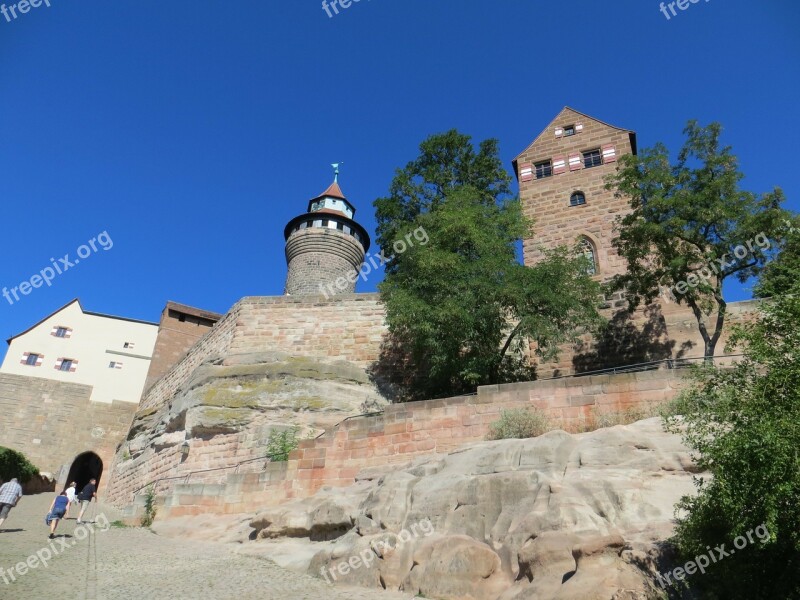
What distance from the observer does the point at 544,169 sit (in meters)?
21.4

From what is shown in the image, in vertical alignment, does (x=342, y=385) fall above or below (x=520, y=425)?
above

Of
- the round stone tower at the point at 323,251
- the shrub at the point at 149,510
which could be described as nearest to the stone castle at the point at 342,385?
the shrub at the point at 149,510

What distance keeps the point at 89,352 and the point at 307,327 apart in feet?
62.3

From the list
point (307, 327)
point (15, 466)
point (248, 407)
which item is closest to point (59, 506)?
point (248, 407)

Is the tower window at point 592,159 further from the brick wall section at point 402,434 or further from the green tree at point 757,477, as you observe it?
the green tree at point 757,477

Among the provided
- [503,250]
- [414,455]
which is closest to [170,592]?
[414,455]

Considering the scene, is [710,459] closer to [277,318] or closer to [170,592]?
[170,592]

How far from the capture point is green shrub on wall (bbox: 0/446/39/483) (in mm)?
24078

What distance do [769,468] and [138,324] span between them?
112ft

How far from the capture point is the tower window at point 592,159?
2056 centimetres

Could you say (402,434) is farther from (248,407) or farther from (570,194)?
(570,194)

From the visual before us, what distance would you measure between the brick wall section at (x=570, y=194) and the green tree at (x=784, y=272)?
18.8 feet

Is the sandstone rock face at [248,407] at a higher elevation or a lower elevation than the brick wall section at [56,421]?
lower

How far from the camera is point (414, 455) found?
11.9m
